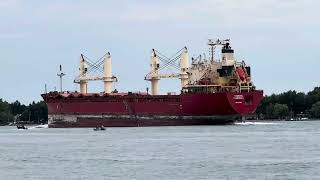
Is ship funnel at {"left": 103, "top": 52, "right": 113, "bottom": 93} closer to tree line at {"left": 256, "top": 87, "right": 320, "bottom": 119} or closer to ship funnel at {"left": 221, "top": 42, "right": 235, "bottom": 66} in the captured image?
ship funnel at {"left": 221, "top": 42, "right": 235, "bottom": 66}

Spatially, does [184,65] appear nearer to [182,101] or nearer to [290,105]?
[182,101]

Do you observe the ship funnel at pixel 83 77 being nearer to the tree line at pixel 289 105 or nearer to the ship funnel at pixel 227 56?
the ship funnel at pixel 227 56

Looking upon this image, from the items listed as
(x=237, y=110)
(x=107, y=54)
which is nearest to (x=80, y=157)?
(x=237, y=110)

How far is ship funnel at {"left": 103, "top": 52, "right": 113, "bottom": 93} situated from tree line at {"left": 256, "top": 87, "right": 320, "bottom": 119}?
151 ft

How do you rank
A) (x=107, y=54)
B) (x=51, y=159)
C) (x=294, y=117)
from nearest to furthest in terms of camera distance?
1. (x=51, y=159)
2. (x=107, y=54)
3. (x=294, y=117)

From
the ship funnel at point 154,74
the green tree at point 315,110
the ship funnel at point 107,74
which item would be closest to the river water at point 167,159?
the ship funnel at point 154,74

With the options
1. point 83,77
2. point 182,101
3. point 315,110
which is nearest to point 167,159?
point 182,101

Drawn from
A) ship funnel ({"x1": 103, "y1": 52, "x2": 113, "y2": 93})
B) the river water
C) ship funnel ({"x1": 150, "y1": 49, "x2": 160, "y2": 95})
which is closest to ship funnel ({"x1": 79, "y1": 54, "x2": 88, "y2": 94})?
ship funnel ({"x1": 103, "y1": 52, "x2": 113, "y2": 93})

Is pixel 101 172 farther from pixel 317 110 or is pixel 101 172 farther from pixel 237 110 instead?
pixel 317 110

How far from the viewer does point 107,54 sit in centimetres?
13038

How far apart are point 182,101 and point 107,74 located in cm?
2396

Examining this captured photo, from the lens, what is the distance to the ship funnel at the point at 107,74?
420ft

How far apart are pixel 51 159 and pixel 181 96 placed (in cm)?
5059

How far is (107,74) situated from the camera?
12875cm
